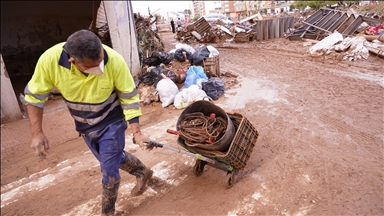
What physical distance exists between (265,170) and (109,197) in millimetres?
1894

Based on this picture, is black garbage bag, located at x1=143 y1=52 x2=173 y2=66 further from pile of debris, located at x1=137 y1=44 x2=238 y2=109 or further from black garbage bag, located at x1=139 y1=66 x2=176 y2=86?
black garbage bag, located at x1=139 y1=66 x2=176 y2=86

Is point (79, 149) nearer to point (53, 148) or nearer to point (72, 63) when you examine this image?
point (53, 148)

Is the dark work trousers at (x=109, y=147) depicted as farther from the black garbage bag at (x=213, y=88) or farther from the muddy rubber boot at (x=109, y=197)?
the black garbage bag at (x=213, y=88)

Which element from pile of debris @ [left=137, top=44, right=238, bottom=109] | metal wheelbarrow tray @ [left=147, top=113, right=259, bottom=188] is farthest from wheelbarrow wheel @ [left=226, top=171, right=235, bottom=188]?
pile of debris @ [left=137, top=44, right=238, bottom=109]

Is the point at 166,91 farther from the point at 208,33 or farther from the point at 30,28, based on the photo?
the point at 208,33

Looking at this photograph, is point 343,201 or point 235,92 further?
point 235,92

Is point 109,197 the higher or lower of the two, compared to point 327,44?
higher

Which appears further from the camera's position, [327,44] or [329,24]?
[329,24]

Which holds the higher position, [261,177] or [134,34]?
[134,34]

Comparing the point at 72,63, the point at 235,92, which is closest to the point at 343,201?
the point at 72,63

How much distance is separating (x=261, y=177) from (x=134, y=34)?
635 centimetres

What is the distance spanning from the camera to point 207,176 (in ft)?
10.9

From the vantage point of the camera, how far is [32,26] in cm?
1201

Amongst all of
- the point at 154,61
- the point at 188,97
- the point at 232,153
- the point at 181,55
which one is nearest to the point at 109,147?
the point at 232,153
